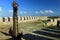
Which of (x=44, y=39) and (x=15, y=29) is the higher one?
(x=15, y=29)

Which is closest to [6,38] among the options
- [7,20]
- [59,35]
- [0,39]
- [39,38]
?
[0,39]

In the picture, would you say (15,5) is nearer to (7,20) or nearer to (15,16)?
(15,16)

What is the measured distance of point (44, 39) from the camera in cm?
858

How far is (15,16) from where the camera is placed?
120 inches

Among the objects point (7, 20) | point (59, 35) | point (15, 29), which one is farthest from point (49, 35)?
point (7, 20)

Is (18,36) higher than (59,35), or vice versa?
(18,36)

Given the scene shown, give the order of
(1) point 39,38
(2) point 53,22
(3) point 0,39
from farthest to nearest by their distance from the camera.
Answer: (2) point 53,22
(3) point 0,39
(1) point 39,38

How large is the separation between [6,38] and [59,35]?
11.9 ft

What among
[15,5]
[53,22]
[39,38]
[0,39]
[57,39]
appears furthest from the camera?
[53,22]

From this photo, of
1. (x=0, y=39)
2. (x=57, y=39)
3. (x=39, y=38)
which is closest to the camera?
(x=57, y=39)

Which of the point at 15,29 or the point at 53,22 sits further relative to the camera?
the point at 53,22

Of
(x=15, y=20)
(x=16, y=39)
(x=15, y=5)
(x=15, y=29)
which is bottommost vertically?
(x=16, y=39)

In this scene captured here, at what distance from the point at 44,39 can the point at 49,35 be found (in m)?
0.93

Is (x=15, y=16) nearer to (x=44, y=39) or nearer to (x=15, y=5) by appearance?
(x=15, y=5)
